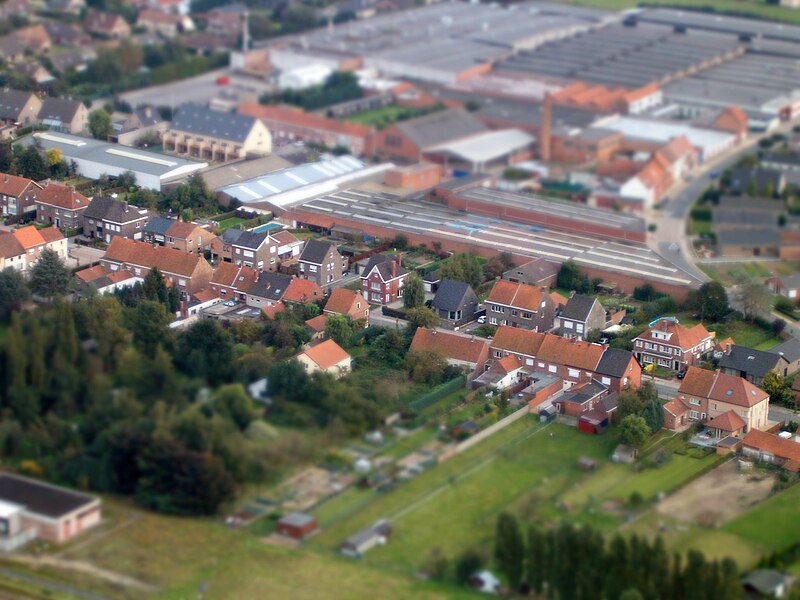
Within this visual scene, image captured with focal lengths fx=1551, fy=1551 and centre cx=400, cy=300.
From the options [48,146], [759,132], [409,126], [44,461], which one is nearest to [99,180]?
[48,146]

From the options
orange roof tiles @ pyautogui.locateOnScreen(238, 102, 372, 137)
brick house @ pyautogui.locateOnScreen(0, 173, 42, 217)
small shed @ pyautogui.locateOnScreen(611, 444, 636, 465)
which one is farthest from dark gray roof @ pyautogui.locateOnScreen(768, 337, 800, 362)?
orange roof tiles @ pyautogui.locateOnScreen(238, 102, 372, 137)

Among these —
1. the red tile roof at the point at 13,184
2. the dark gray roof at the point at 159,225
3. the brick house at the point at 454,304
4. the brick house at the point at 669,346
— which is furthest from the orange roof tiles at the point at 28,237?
the brick house at the point at 669,346

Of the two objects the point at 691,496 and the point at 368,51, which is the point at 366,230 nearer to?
the point at 691,496

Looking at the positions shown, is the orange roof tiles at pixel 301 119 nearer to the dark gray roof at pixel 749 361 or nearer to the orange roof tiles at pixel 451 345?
the orange roof tiles at pixel 451 345

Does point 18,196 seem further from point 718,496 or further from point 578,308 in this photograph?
point 718,496

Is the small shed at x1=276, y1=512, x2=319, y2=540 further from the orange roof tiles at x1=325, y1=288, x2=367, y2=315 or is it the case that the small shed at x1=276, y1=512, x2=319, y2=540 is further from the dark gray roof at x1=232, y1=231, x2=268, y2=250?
the dark gray roof at x1=232, y1=231, x2=268, y2=250
